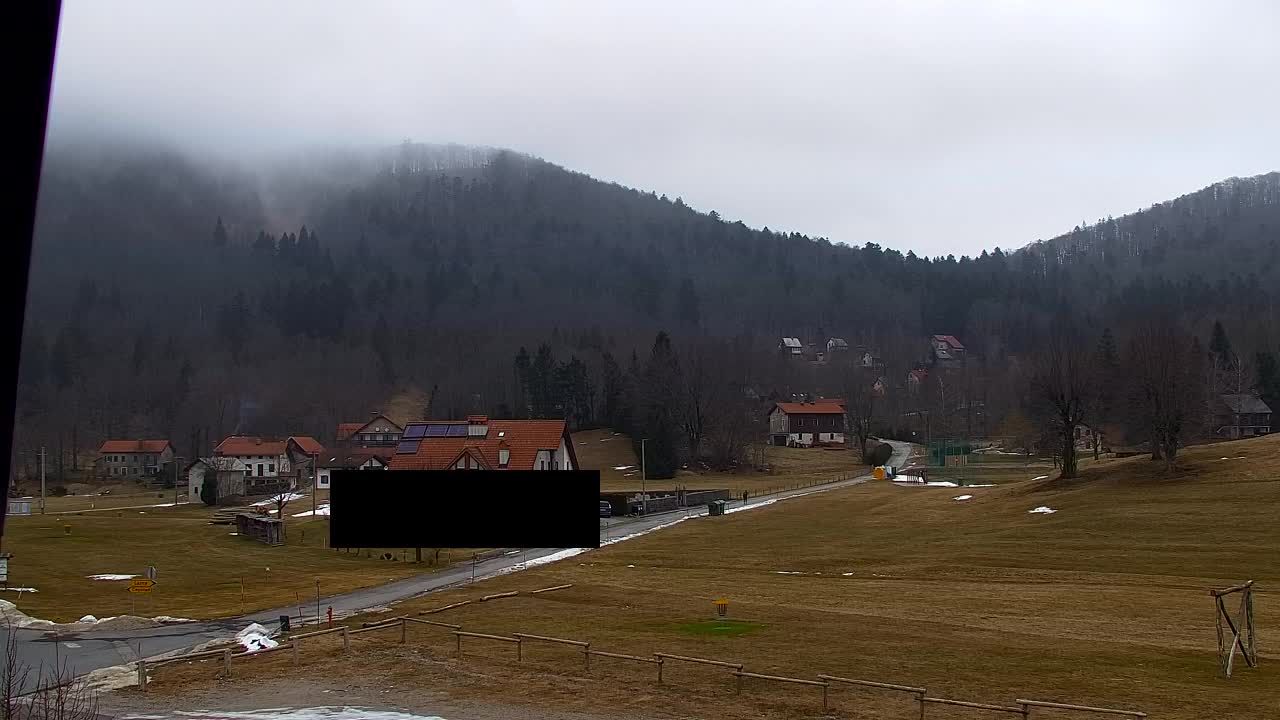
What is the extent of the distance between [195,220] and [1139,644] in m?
134

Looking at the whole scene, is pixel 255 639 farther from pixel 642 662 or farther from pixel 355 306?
pixel 355 306

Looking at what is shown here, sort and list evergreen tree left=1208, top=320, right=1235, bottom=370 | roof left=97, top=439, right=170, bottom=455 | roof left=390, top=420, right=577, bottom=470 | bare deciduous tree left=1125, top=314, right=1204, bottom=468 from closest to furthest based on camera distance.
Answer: roof left=390, top=420, right=577, bottom=470, roof left=97, top=439, right=170, bottom=455, bare deciduous tree left=1125, top=314, right=1204, bottom=468, evergreen tree left=1208, top=320, right=1235, bottom=370

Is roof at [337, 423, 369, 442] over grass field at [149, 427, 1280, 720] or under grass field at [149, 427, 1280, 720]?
over

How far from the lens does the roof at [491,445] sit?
737 cm

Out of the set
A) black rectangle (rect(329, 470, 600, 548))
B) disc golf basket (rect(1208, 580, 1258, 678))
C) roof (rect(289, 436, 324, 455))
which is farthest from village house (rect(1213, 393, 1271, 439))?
black rectangle (rect(329, 470, 600, 548))

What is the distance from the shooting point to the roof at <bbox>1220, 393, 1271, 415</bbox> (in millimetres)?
Answer: 94875

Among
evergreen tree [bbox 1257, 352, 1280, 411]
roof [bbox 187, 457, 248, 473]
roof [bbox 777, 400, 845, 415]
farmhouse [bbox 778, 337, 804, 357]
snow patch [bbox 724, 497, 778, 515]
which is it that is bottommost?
snow patch [bbox 724, 497, 778, 515]

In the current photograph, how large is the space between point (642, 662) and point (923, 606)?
48.3ft

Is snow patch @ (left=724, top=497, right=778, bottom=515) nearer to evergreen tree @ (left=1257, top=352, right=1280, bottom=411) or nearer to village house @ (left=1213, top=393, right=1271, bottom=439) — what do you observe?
village house @ (left=1213, top=393, right=1271, bottom=439)

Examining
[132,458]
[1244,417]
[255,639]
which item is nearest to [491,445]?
[255,639]

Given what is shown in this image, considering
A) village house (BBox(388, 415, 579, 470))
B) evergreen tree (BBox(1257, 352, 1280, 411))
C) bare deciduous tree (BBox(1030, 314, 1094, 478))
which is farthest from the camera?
evergreen tree (BBox(1257, 352, 1280, 411))

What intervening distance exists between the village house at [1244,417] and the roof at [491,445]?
10121 centimetres

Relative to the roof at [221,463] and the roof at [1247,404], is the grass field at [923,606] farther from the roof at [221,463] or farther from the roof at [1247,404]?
the roof at [1247,404]

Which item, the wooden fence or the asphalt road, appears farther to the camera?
the asphalt road
